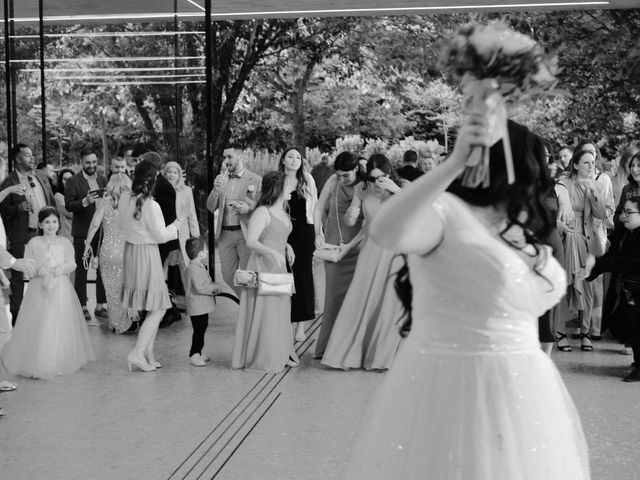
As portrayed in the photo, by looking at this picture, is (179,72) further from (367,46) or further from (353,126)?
(353,126)

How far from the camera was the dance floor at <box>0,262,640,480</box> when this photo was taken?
5.57 m

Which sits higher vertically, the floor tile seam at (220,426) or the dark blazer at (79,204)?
the dark blazer at (79,204)

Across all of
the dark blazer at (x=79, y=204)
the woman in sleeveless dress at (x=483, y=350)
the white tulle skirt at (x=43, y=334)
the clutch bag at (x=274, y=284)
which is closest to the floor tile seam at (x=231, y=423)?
the clutch bag at (x=274, y=284)

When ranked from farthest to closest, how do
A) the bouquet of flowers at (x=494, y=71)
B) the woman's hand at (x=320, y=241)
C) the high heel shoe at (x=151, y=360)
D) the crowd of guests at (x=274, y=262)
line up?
the woman's hand at (x=320, y=241) → the high heel shoe at (x=151, y=360) → the crowd of guests at (x=274, y=262) → the bouquet of flowers at (x=494, y=71)

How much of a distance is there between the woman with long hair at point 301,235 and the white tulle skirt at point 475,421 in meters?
6.17

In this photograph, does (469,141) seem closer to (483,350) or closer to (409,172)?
(483,350)

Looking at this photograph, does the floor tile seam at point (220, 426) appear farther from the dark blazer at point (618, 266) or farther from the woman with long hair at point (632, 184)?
the woman with long hair at point (632, 184)

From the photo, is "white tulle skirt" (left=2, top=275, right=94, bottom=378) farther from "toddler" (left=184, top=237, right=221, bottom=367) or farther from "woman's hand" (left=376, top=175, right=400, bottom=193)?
"woman's hand" (left=376, top=175, right=400, bottom=193)

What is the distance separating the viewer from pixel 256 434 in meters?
6.21

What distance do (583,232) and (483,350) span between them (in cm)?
662

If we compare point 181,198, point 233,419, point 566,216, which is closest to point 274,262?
point 233,419

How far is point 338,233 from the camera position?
888 cm

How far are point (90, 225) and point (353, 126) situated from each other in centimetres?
2036

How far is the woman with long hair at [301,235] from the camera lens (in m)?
9.25
